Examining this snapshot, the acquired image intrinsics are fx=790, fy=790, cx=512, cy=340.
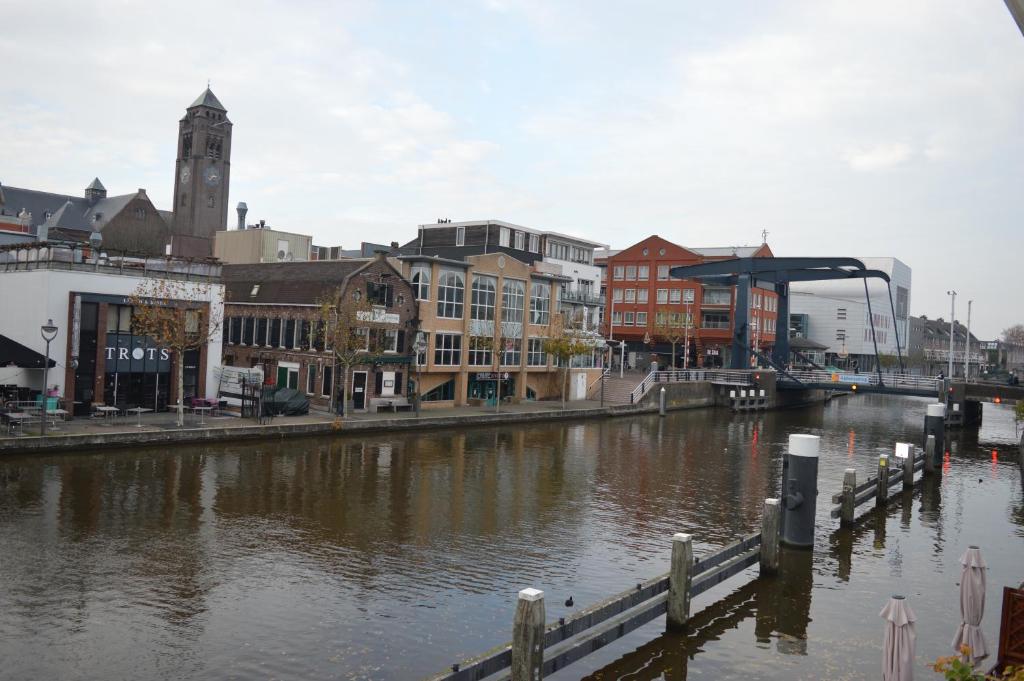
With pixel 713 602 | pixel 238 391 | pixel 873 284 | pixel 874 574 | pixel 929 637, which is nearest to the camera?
pixel 929 637

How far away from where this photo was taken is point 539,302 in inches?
2124

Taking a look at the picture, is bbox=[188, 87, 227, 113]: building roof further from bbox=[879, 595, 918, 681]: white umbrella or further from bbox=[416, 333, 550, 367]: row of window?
bbox=[879, 595, 918, 681]: white umbrella

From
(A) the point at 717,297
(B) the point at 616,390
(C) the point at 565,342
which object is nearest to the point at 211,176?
(A) the point at 717,297

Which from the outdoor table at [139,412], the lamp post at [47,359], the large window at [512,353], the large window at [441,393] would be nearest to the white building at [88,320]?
the outdoor table at [139,412]

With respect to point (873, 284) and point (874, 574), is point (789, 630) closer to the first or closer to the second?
point (874, 574)

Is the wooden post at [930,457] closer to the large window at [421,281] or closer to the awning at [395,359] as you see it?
the awning at [395,359]

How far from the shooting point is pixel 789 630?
14.3 metres

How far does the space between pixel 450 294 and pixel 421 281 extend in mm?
2411

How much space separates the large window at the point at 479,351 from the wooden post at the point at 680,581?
3457cm

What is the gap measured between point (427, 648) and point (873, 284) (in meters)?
126

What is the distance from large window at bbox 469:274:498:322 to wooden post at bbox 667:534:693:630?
115ft

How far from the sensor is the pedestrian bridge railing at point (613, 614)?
9.84 m

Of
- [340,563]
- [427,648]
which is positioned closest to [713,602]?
[427,648]

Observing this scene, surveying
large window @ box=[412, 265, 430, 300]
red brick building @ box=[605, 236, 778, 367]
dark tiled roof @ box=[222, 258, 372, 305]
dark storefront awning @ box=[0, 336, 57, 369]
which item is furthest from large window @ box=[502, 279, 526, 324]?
red brick building @ box=[605, 236, 778, 367]
